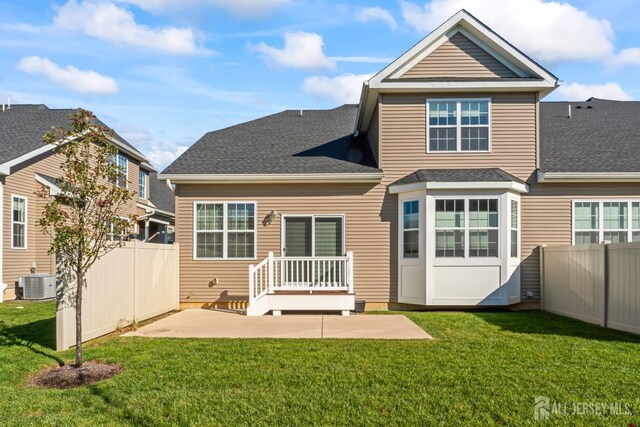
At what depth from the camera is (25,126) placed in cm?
1570

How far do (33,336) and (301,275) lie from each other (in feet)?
18.4

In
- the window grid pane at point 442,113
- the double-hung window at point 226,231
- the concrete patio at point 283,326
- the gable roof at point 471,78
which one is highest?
the gable roof at point 471,78

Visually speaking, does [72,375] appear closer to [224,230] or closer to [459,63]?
[224,230]

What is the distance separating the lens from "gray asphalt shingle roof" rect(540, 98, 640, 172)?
11.1 m

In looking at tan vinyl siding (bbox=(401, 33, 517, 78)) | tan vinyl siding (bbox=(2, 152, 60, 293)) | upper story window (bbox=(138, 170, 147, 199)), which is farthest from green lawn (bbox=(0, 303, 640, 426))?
upper story window (bbox=(138, 170, 147, 199))

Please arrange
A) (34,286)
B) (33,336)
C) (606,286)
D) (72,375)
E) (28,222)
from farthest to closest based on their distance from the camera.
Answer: (28,222) < (34,286) < (606,286) < (33,336) < (72,375)

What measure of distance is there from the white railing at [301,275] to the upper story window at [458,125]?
3.62 m

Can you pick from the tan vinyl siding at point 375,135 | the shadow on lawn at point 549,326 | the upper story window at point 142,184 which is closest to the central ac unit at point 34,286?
the upper story window at point 142,184

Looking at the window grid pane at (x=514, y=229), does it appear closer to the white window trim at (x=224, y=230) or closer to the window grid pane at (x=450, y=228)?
the window grid pane at (x=450, y=228)

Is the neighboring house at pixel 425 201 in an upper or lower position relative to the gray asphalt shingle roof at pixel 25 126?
lower

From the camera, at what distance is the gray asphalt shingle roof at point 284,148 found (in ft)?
37.3

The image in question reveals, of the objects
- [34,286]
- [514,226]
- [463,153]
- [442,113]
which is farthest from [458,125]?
[34,286]

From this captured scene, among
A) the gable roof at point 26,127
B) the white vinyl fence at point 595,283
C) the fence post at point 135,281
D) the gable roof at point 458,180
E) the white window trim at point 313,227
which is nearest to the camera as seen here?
the white vinyl fence at point 595,283

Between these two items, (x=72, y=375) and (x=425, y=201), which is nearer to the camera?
(x=72, y=375)
